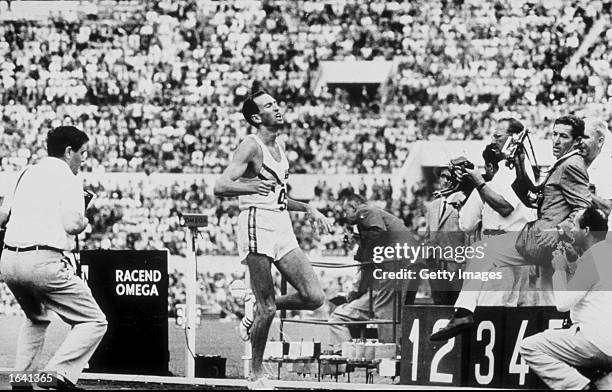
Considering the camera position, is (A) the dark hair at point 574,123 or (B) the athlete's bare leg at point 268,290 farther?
(B) the athlete's bare leg at point 268,290

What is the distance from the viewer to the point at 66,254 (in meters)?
8.88

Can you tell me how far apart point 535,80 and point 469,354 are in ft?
56.9

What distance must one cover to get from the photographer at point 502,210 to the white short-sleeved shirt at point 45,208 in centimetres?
309

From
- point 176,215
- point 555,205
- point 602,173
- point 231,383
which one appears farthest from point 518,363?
point 176,215

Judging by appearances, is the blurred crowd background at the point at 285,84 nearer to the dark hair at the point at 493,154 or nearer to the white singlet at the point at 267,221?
the dark hair at the point at 493,154

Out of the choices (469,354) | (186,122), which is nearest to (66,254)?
(469,354)

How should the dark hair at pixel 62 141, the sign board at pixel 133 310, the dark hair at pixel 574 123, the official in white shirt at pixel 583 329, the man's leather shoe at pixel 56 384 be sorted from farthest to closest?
the sign board at pixel 133 310 → the dark hair at pixel 62 141 → the dark hair at pixel 574 123 → the man's leather shoe at pixel 56 384 → the official in white shirt at pixel 583 329

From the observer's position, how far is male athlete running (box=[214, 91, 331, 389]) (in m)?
9.09

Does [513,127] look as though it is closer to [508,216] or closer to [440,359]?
[508,216]

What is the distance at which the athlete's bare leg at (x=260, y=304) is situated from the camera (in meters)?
9.09

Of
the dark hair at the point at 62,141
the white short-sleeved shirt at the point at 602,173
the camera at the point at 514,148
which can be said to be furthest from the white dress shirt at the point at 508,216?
the dark hair at the point at 62,141

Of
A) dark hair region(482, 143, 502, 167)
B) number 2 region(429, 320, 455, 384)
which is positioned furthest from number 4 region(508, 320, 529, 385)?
dark hair region(482, 143, 502, 167)

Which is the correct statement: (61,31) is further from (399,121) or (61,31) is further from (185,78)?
(399,121)

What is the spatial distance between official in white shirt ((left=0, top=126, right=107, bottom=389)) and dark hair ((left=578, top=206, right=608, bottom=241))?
130 inches
